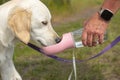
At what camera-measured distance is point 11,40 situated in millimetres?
3248

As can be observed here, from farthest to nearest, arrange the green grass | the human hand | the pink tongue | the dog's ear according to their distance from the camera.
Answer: the green grass → the pink tongue → the dog's ear → the human hand

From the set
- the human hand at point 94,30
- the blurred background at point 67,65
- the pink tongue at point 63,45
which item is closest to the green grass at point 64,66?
the blurred background at point 67,65

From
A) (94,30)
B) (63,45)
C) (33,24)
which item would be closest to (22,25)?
(33,24)

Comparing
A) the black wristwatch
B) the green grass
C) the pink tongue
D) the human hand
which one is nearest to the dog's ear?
the pink tongue

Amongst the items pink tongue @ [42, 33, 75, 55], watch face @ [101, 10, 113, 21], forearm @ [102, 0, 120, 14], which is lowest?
pink tongue @ [42, 33, 75, 55]

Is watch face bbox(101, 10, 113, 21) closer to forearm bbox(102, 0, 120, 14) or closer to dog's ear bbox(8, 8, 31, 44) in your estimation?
forearm bbox(102, 0, 120, 14)

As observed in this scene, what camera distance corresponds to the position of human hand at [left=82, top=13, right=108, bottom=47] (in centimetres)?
264

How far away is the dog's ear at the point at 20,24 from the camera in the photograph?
3.03 meters

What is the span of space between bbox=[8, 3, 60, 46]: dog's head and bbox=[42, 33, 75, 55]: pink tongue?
45 mm

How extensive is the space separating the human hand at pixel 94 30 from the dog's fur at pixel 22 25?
0.56m

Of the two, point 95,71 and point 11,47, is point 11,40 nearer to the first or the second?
point 11,47

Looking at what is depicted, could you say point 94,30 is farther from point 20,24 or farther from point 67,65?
point 67,65

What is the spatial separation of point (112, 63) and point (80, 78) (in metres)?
0.49

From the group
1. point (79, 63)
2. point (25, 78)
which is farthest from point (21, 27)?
point (79, 63)
